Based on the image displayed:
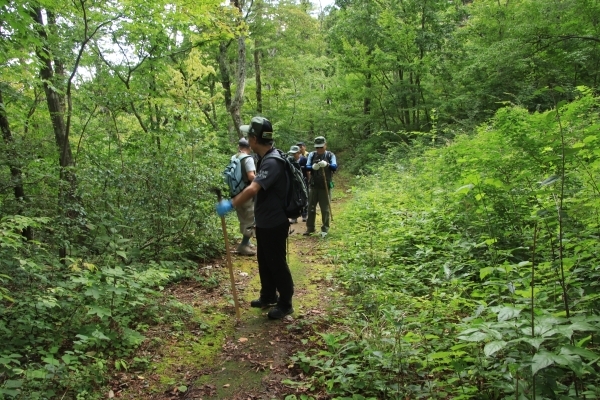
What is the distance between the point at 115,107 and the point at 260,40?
13.1 m

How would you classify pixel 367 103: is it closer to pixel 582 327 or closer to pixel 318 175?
pixel 318 175

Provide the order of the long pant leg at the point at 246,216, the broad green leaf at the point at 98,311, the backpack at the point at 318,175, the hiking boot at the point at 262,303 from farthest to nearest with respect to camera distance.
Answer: the backpack at the point at 318,175 → the long pant leg at the point at 246,216 → the hiking boot at the point at 262,303 → the broad green leaf at the point at 98,311

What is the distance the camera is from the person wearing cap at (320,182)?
8727mm

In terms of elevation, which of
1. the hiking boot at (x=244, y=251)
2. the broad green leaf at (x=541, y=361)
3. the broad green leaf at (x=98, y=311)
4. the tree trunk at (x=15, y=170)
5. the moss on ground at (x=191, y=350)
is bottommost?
the moss on ground at (x=191, y=350)

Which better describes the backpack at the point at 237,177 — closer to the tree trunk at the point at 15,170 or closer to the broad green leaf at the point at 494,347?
the tree trunk at the point at 15,170

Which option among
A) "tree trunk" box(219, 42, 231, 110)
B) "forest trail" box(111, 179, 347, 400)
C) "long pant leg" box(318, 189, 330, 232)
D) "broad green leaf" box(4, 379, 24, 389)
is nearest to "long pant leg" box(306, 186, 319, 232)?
"long pant leg" box(318, 189, 330, 232)

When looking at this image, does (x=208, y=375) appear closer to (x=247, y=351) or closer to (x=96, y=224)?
(x=247, y=351)

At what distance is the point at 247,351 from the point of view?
3.94 meters

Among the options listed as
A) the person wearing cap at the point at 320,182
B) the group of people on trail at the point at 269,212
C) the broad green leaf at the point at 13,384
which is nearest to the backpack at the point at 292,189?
the group of people on trail at the point at 269,212

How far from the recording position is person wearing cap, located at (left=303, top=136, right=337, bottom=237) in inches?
344

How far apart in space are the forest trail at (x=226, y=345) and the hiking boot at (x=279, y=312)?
0.06 metres

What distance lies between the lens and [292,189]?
14.8 feet

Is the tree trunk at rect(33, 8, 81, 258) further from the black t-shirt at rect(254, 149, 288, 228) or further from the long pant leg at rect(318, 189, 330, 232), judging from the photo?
the long pant leg at rect(318, 189, 330, 232)

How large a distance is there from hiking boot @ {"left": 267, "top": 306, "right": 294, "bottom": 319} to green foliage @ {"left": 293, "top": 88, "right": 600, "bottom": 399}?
0.81 m
